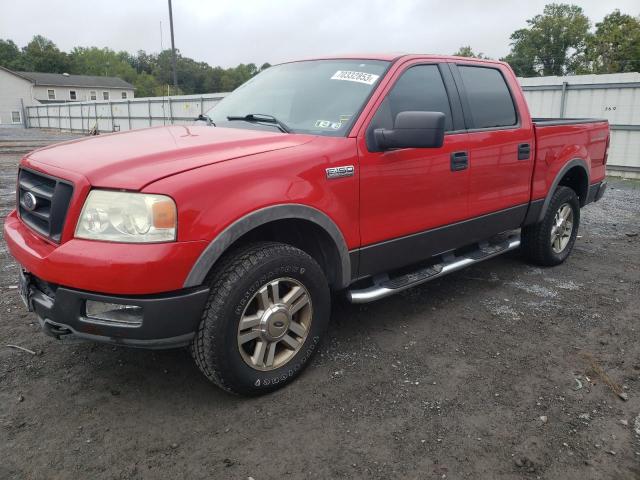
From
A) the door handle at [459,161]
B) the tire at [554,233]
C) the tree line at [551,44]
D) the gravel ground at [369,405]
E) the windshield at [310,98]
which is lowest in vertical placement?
the gravel ground at [369,405]

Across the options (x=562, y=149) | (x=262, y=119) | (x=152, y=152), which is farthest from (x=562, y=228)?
(x=152, y=152)

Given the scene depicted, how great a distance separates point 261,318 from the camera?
9.13 ft

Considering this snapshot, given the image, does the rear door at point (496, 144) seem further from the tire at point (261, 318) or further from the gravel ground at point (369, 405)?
the tire at point (261, 318)

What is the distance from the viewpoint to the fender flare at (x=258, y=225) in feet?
8.18

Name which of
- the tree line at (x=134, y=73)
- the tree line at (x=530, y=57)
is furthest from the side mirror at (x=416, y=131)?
the tree line at (x=134, y=73)

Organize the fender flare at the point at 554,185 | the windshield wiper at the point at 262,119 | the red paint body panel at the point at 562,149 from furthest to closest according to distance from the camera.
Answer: the fender flare at the point at 554,185
the red paint body panel at the point at 562,149
the windshield wiper at the point at 262,119

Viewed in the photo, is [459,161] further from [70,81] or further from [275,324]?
[70,81]

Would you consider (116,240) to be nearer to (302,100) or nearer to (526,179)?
(302,100)

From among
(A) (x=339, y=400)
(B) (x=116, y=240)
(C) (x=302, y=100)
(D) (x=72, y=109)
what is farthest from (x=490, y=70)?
(D) (x=72, y=109)

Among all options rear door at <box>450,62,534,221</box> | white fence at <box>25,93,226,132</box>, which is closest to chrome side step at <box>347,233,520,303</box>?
rear door at <box>450,62,534,221</box>

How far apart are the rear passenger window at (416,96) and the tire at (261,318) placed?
1.09 m

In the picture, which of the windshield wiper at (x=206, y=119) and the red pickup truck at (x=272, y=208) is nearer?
the red pickup truck at (x=272, y=208)

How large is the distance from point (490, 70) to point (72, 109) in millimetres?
39395

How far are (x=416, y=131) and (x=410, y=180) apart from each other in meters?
0.50
